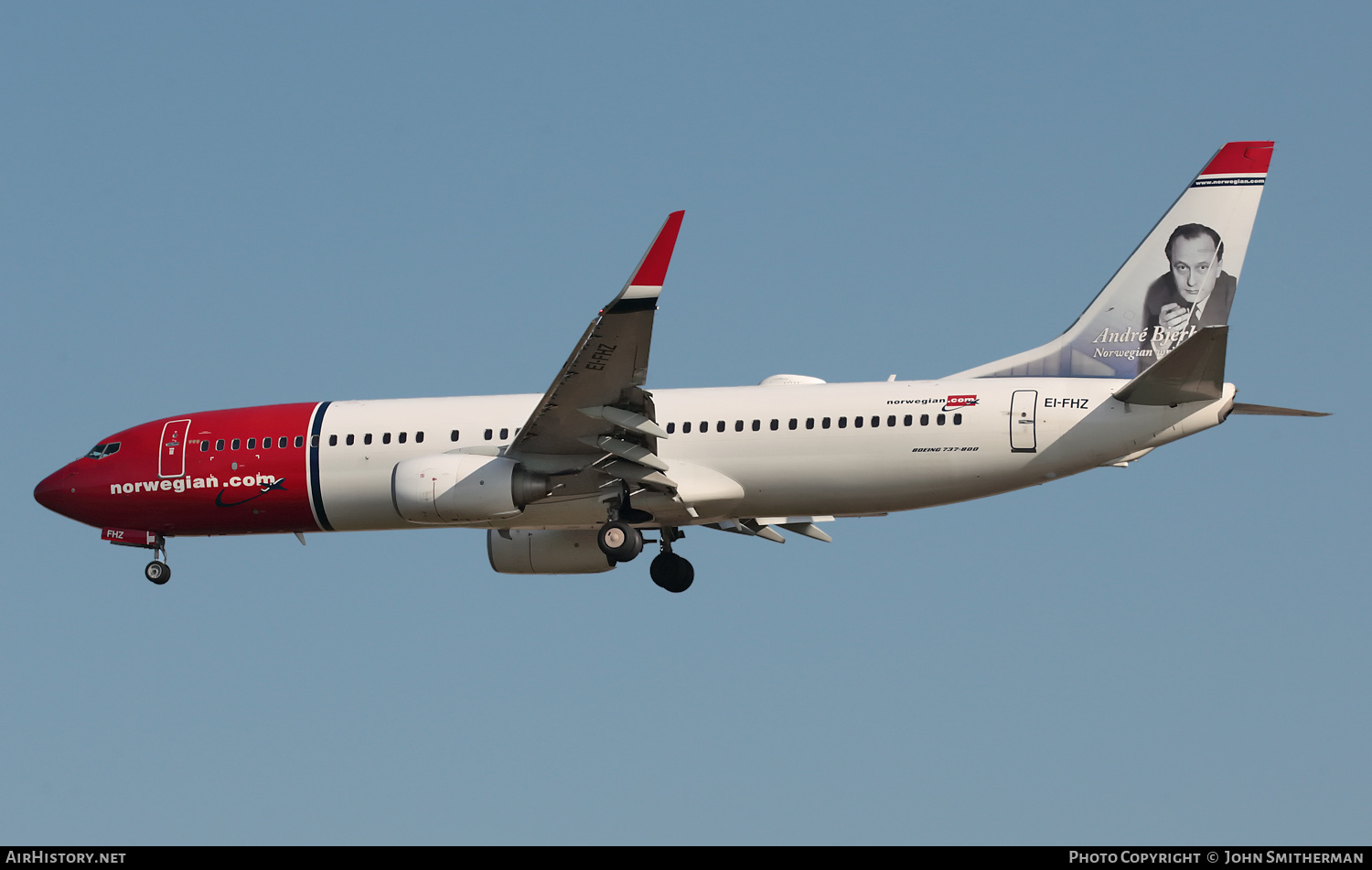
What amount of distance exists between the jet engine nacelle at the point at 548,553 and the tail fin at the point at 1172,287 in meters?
9.17

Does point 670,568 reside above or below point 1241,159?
below

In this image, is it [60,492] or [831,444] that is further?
[60,492]

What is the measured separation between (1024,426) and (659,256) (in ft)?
25.7

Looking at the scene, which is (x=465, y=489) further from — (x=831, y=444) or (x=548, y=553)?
(x=831, y=444)

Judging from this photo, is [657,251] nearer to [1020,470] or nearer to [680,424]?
[680,424]

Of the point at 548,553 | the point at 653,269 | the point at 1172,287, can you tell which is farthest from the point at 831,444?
the point at 548,553

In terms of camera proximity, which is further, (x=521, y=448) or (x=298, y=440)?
(x=298, y=440)

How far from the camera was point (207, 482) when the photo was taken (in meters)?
35.6

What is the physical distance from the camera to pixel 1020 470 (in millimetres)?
31531
